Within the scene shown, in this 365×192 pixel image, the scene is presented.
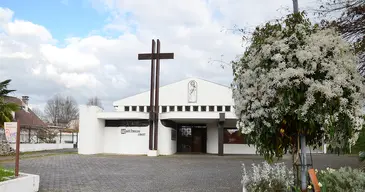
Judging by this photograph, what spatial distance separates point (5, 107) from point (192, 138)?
15104mm

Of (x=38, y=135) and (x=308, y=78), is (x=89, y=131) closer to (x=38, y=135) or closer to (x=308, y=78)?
(x=38, y=135)

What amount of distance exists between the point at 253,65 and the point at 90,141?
21960 millimetres

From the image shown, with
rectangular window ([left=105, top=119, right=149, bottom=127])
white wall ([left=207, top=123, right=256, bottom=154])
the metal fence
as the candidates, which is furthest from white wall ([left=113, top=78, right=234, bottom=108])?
the metal fence

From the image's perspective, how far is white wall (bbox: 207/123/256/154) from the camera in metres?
30.5

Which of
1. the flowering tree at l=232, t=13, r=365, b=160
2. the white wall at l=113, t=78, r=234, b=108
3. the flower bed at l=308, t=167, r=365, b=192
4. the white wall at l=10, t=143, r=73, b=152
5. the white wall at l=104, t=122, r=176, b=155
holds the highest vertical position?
the white wall at l=113, t=78, r=234, b=108

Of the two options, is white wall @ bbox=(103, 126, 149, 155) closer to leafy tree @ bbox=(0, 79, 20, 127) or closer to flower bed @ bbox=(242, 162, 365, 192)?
leafy tree @ bbox=(0, 79, 20, 127)

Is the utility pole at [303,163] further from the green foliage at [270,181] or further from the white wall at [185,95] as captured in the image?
the white wall at [185,95]

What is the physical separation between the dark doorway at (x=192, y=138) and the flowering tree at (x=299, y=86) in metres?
25.6

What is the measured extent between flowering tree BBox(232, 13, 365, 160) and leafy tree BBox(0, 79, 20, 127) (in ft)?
61.5

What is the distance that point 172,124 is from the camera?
28906mm

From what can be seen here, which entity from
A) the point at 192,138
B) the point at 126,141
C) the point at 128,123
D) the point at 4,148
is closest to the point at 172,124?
the point at 192,138

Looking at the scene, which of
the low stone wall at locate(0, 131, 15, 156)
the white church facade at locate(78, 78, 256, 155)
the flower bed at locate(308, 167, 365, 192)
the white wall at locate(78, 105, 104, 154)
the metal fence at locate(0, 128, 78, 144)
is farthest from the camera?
the metal fence at locate(0, 128, 78, 144)

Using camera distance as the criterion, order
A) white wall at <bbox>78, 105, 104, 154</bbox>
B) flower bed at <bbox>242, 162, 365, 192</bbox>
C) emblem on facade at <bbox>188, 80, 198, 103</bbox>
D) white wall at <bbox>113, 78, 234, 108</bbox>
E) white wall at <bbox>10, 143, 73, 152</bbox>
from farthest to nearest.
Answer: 1. emblem on facade at <bbox>188, 80, 198, 103</bbox>
2. white wall at <bbox>113, 78, 234, 108</bbox>
3. white wall at <bbox>10, 143, 73, 152</bbox>
4. white wall at <bbox>78, 105, 104, 154</bbox>
5. flower bed at <bbox>242, 162, 365, 192</bbox>

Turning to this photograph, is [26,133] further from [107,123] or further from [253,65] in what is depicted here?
[253,65]
